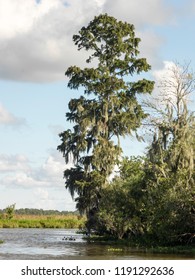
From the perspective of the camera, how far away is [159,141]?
96.0ft

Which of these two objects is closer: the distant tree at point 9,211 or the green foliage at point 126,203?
the green foliage at point 126,203

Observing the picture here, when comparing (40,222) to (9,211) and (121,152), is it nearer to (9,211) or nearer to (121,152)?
(9,211)

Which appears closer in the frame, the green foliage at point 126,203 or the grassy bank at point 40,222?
the green foliage at point 126,203

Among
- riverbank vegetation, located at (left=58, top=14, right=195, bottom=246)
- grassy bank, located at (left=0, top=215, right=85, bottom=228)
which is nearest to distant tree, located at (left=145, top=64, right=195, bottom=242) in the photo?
riverbank vegetation, located at (left=58, top=14, right=195, bottom=246)

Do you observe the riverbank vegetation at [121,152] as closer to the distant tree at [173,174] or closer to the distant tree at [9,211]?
the distant tree at [173,174]

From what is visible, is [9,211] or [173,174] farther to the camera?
[9,211]

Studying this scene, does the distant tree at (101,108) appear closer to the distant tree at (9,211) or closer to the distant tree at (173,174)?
the distant tree at (173,174)

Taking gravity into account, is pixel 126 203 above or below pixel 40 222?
below

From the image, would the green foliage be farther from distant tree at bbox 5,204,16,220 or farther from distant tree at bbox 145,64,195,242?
distant tree at bbox 5,204,16,220

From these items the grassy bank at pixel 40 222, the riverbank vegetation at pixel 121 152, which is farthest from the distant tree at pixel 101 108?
the grassy bank at pixel 40 222

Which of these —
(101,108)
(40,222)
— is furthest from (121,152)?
(40,222)
